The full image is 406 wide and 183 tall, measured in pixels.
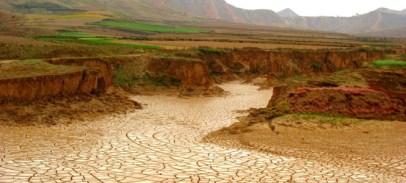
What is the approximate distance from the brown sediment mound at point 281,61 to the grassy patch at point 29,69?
55.3 feet

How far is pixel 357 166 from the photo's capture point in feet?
39.0

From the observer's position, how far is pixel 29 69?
19844mm

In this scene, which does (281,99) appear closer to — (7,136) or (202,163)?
(202,163)

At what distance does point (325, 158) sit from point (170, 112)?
9.11 m

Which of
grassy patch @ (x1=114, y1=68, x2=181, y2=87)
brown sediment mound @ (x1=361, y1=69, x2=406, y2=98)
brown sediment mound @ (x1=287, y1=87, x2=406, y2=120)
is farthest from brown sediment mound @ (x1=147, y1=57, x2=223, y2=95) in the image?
brown sediment mound @ (x1=287, y1=87, x2=406, y2=120)

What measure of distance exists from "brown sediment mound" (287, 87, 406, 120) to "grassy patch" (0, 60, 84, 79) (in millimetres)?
8553

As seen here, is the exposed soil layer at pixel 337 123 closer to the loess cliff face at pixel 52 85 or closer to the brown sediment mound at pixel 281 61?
the loess cliff face at pixel 52 85

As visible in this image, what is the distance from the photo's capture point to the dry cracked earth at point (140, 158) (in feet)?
35.9

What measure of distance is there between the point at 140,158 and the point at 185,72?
716 inches

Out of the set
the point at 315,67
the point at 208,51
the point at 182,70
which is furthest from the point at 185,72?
the point at 315,67

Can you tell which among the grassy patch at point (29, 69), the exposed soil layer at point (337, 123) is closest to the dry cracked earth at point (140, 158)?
the exposed soil layer at point (337, 123)

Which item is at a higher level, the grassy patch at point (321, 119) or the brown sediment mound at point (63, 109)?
the grassy patch at point (321, 119)

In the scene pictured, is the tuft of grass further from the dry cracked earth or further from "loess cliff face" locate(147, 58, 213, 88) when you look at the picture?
the dry cracked earth

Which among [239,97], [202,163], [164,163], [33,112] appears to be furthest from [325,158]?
[239,97]
